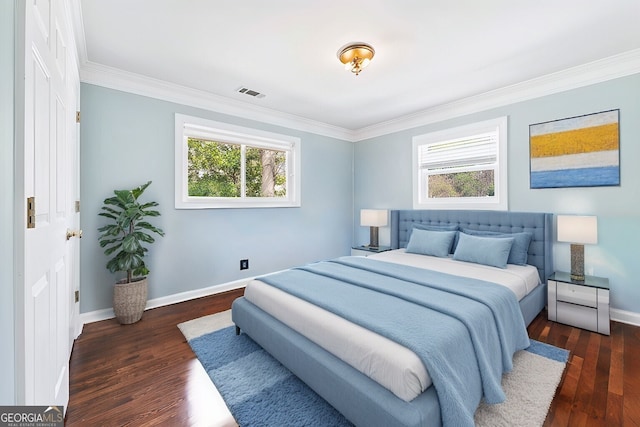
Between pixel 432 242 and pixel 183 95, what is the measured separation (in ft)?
11.8

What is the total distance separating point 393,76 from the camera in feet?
9.73

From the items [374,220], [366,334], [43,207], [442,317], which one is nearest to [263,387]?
[366,334]

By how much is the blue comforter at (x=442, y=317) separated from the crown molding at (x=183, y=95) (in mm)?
2407

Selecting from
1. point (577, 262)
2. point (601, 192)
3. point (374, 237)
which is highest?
point (601, 192)

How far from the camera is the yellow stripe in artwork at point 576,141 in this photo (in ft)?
8.81

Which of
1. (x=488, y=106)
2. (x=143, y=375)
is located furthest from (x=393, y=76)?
(x=143, y=375)

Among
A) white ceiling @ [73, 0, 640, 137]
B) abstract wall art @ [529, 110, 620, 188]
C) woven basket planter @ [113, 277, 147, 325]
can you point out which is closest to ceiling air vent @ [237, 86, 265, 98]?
white ceiling @ [73, 0, 640, 137]

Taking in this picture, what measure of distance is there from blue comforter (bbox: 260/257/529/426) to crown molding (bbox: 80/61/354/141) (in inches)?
94.8

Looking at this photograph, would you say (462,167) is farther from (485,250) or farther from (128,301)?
(128,301)

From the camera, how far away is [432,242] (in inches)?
138

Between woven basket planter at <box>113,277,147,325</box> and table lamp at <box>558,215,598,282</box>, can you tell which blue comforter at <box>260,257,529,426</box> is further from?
woven basket planter at <box>113,277,147,325</box>

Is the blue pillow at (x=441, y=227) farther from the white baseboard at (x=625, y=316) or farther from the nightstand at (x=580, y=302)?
the white baseboard at (x=625, y=316)

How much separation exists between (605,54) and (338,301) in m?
3.40

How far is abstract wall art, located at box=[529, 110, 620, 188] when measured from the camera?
2682mm
